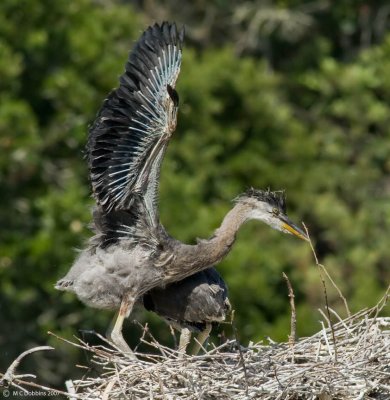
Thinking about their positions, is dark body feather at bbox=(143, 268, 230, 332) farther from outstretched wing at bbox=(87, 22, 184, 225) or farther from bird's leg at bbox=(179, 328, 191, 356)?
outstretched wing at bbox=(87, 22, 184, 225)

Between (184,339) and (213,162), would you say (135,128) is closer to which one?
(184,339)

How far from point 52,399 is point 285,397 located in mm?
8953

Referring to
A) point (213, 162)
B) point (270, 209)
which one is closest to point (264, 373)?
point (270, 209)

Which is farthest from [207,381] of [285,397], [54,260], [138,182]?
[54,260]

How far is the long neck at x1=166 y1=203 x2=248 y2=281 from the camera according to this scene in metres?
9.95

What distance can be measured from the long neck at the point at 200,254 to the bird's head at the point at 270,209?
0.23 meters

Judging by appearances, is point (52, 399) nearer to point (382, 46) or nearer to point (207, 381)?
point (382, 46)

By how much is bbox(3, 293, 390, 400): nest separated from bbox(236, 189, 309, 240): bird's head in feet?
4.04

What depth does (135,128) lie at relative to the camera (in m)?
9.67

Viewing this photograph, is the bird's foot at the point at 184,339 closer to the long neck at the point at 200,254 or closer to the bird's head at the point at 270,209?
the long neck at the point at 200,254

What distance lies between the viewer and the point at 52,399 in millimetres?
17109

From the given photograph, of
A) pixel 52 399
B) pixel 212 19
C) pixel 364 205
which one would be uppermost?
pixel 212 19

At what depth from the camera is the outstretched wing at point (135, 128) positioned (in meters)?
9.68

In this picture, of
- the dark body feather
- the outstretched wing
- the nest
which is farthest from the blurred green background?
the nest
